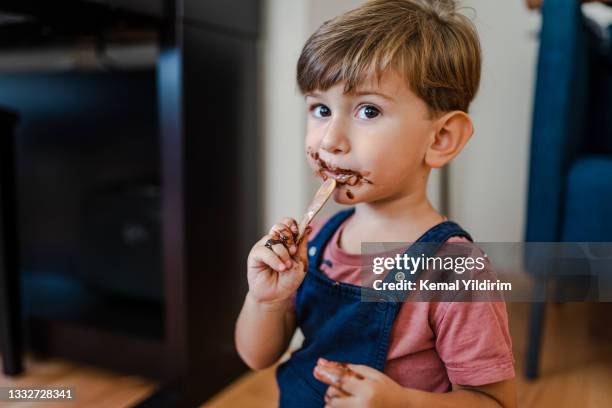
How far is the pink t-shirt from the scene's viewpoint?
0.46 m

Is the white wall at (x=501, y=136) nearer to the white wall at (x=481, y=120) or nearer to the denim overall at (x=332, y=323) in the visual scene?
the white wall at (x=481, y=120)

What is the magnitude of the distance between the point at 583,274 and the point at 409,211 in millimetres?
169

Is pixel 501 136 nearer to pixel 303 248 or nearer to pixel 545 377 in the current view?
pixel 545 377

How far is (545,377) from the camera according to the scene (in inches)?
33.9

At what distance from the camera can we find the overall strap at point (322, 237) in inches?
22.4

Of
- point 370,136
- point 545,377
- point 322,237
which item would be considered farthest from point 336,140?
point 545,377

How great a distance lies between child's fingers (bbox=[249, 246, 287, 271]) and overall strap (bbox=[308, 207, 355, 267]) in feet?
0.34

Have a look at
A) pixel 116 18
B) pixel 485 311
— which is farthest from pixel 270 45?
Result: pixel 485 311

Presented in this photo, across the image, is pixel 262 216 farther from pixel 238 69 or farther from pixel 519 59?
pixel 519 59

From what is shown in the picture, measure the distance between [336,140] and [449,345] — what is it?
189mm

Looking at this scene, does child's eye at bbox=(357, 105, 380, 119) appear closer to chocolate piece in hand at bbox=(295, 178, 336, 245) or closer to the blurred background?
chocolate piece in hand at bbox=(295, 178, 336, 245)

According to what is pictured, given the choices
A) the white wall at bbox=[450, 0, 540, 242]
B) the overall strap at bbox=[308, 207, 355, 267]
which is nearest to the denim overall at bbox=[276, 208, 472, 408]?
the overall strap at bbox=[308, 207, 355, 267]

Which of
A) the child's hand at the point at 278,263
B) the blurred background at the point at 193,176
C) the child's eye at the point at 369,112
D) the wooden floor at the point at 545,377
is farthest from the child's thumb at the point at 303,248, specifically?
the wooden floor at the point at 545,377

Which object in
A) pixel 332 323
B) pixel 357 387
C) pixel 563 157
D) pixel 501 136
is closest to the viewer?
pixel 357 387
